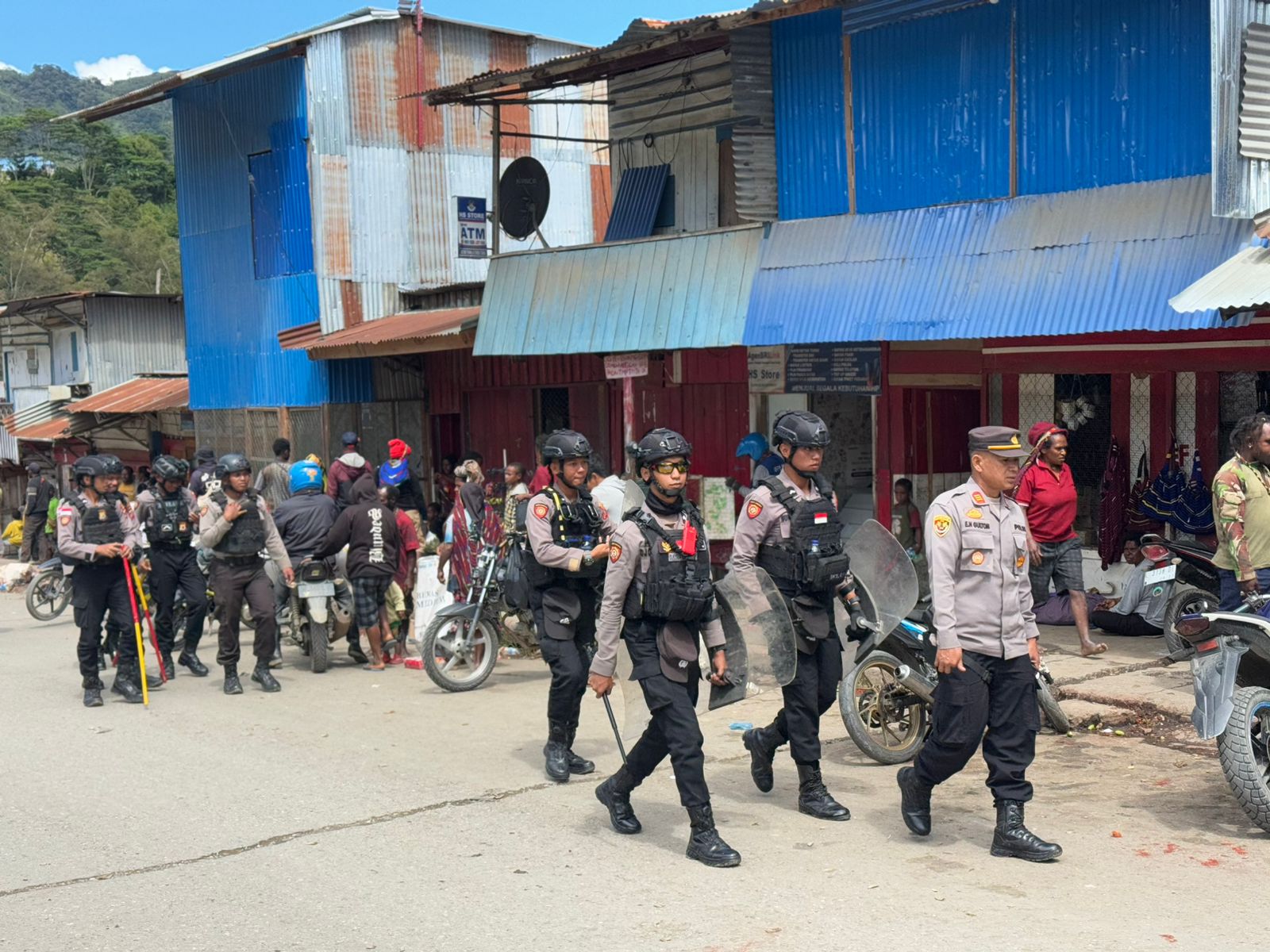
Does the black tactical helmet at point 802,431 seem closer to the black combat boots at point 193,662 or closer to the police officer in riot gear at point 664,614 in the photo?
the police officer in riot gear at point 664,614

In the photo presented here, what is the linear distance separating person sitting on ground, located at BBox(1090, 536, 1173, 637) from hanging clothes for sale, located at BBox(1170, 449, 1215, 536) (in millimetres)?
468

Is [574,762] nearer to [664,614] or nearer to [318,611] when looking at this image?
[664,614]

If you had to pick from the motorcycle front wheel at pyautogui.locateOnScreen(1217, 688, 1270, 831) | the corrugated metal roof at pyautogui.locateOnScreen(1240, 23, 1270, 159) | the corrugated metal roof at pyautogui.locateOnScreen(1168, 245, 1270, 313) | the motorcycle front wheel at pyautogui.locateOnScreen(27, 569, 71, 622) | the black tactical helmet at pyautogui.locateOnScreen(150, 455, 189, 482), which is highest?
the corrugated metal roof at pyautogui.locateOnScreen(1240, 23, 1270, 159)

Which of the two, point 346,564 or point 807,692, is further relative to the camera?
point 346,564

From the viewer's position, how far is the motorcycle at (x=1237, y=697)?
592cm

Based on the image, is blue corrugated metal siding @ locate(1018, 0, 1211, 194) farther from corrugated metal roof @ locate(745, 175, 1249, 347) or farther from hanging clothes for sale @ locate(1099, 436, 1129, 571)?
hanging clothes for sale @ locate(1099, 436, 1129, 571)

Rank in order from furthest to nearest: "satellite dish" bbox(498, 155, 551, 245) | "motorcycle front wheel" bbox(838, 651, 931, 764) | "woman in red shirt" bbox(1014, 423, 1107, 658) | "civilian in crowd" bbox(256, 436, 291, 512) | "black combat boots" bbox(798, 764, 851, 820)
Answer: "satellite dish" bbox(498, 155, 551, 245), "civilian in crowd" bbox(256, 436, 291, 512), "woman in red shirt" bbox(1014, 423, 1107, 658), "motorcycle front wheel" bbox(838, 651, 931, 764), "black combat boots" bbox(798, 764, 851, 820)

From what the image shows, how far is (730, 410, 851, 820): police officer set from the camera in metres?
6.57

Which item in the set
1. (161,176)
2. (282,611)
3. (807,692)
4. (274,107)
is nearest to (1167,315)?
(807,692)

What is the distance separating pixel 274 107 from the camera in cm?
2081

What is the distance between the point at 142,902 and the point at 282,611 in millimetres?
6288

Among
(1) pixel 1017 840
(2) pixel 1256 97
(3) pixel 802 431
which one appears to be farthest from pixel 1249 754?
(2) pixel 1256 97

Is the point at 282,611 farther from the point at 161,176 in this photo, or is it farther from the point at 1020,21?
the point at 161,176

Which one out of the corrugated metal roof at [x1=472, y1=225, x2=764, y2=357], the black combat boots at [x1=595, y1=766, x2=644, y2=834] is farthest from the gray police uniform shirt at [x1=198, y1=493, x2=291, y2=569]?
the black combat boots at [x1=595, y1=766, x2=644, y2=834]
